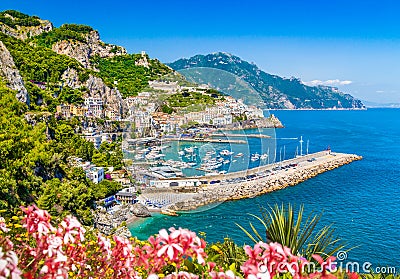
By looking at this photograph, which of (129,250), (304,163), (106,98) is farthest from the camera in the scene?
(106,98)

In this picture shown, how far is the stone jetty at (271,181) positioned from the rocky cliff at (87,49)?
1070 inches

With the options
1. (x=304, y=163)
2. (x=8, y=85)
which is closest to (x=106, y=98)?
(x=8, y=85)

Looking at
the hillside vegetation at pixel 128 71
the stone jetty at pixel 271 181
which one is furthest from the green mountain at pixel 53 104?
the stone jetty at pixel 271 181

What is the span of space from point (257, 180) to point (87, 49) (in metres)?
30.9

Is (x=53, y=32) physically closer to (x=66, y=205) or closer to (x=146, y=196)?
(x=146, y=196)

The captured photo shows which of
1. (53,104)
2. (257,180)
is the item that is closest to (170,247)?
(257,180)

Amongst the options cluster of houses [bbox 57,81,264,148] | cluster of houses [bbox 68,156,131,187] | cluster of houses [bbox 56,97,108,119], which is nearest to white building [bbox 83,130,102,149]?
cluster of houses [bbox 56,97,108,119]

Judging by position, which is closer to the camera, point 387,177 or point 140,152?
point 140,152

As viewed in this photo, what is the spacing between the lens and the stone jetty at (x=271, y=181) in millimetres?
15141

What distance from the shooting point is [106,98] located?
28.8 metres

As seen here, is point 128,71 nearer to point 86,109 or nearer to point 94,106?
point 94,106

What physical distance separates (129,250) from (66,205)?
33.9ft

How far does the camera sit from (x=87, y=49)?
42.7 metres

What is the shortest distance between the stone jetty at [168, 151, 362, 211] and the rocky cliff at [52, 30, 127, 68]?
27174mm
